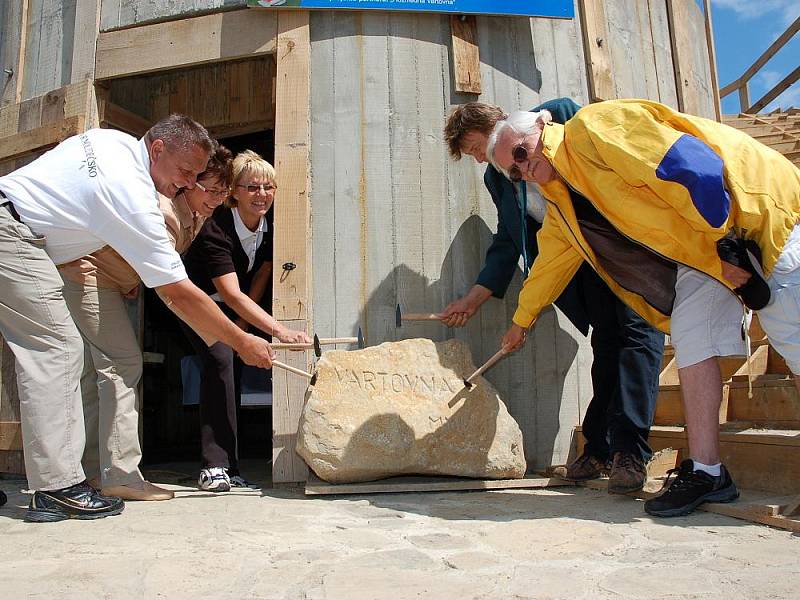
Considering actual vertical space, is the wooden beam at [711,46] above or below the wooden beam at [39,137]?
above

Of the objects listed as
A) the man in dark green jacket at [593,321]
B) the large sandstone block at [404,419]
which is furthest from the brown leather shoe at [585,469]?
the large sandstone block at [404,419]

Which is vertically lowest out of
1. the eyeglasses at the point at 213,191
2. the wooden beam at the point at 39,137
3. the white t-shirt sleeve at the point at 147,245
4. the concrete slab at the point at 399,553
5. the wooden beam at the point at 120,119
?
the concrete slab at the point at 399,553

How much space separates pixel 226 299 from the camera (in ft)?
12.6

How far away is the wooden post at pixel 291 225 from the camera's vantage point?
3.83 m

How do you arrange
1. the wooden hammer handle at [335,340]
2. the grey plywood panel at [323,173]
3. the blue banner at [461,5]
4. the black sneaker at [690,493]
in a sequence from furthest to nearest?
the blue banner at [461,5]
the grey plywood panel at [323,173]
the wooden hammer handle at [335,340]
the black sneaker at [690,493]

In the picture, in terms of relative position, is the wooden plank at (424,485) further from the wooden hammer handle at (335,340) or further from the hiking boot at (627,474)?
the wooden hammer handle at (335,340)

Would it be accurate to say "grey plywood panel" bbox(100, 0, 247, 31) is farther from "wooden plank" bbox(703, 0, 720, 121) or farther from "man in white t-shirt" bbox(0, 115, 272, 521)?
"wooden plank" bbox(703, 0, 720, 121)

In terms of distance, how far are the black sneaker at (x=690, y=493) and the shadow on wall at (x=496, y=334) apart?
1.24m

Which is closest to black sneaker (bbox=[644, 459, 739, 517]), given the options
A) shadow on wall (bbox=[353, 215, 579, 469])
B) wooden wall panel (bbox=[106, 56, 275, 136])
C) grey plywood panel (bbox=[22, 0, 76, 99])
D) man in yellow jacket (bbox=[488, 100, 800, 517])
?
man in yellow jacket (bbox=[488, 100, 800, 517])

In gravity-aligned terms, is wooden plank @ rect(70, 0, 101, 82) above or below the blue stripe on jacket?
above

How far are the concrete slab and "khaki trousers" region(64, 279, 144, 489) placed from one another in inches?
12.6

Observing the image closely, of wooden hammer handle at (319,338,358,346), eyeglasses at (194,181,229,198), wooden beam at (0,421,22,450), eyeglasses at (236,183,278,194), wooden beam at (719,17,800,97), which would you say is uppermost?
wooden beam at (719,17,800,97)

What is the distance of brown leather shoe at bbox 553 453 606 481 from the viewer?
359 centimetres

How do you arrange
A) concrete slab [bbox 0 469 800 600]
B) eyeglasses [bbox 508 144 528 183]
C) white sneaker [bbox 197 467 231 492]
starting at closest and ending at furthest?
concrete slab [bbox 0 469 800 600], eyeglasses [bbox 508 144 528 183], white sneaker [bbox 197 467 231 492]
